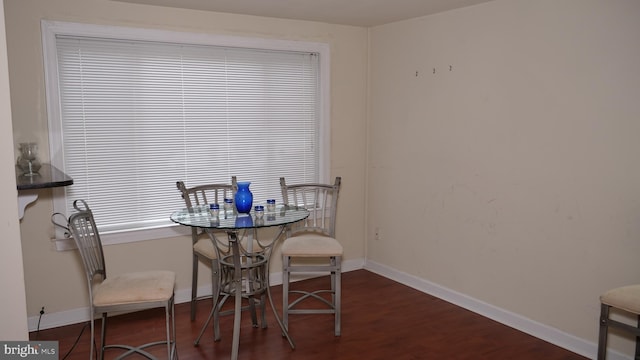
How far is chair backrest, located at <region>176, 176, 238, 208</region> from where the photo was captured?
12.3 feet

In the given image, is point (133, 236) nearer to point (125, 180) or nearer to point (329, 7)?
point (125, 180)

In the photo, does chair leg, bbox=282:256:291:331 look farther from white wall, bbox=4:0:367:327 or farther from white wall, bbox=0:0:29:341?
white wall, bbox=0:0:29:341

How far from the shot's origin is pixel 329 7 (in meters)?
3.86

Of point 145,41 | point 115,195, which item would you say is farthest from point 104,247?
point 145,41

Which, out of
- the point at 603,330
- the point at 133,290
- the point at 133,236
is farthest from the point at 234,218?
the point at 603,330

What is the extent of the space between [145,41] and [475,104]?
2.55m

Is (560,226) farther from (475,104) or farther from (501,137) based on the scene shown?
(475,104)

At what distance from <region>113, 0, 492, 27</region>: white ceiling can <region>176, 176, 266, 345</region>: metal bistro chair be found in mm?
1339

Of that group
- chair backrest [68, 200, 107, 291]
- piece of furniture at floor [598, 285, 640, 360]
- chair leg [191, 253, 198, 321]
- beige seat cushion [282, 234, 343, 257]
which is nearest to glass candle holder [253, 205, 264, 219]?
beige seat cushion [282, 234, 343, 257]

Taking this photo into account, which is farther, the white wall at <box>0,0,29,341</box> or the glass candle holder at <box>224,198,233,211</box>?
the glass candle holder at <box>224,198,233,211</box>

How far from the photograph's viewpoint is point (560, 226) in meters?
3.25

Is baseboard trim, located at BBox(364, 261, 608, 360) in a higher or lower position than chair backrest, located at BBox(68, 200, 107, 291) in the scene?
lower

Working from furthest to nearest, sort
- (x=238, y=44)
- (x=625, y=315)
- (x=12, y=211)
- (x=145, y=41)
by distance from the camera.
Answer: (x=238, y=44) < (x=145, y=41) < (x=625, y=315) < (x=12, y=211)

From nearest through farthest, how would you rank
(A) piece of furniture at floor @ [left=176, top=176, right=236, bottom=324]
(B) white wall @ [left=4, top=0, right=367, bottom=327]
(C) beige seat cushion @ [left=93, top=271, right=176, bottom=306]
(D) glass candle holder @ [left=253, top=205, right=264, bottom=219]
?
(C) beige seat cushion @ [left=93, top=271, right=176, bottom=306]
(D) glass candle holder @ [left=253, top=205, right=264, bottom=219]
(B) white wall @ [left=4, top=0, right=367, bottom=327]
(A) piece of furniture at floor @ [left=176, top=176, right=236, bottom=324]
